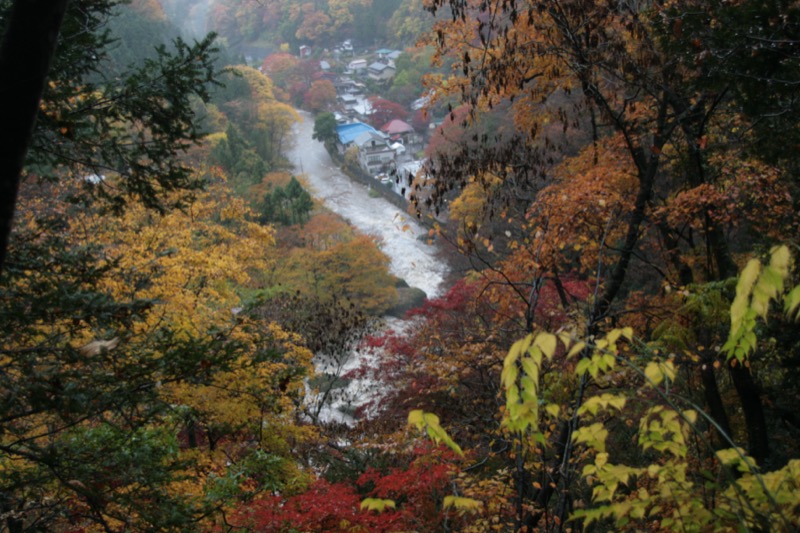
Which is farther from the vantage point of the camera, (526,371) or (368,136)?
(368,136)

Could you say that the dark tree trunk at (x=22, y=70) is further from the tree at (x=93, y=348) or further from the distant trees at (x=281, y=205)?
the distant trees at (x=281, y=205)

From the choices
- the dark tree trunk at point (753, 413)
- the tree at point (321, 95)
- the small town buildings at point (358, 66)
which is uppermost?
the small town buildings at point (358, 66)

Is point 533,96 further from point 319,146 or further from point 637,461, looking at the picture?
point 319,146

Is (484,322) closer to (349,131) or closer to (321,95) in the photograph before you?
(349,131)

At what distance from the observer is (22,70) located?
1904 millimetres

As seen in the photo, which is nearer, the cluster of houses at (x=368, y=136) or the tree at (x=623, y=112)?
the tree at (x=623, y=112)

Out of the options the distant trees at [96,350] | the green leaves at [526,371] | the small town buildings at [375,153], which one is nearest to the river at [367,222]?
the small town buildings at [375,153]

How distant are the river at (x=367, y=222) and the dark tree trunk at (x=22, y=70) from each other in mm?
14520

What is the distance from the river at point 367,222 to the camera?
2326cm

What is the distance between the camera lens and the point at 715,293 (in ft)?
14.8

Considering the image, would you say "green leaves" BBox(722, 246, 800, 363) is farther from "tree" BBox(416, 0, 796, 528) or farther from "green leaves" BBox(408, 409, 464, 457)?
"tree" BBox(416, 0, 796, 528)

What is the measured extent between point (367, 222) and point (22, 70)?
102ft

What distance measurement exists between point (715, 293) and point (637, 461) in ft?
21.1

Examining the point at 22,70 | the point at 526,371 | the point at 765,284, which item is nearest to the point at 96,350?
the point at 22,70
